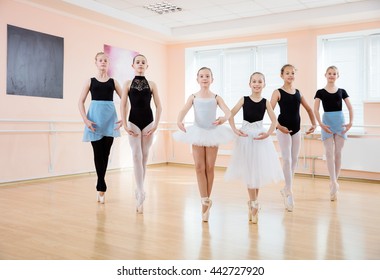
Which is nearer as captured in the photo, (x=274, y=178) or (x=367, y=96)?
(x=274, y=178)

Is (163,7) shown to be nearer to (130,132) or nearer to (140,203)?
(130,132)

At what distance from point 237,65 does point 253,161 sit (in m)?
4.63

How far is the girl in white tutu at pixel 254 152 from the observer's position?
2.95 meters

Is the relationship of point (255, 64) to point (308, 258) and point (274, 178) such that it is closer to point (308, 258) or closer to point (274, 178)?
point (274, 178)

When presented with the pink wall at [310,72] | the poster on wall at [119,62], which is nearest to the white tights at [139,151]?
the poster on wall at [119,62]

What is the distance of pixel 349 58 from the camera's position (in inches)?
239

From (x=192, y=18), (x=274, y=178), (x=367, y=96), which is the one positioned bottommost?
(x=274, y=178)

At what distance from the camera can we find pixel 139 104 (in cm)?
331

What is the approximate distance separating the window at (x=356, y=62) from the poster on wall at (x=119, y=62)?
129 inches

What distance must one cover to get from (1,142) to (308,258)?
413cm

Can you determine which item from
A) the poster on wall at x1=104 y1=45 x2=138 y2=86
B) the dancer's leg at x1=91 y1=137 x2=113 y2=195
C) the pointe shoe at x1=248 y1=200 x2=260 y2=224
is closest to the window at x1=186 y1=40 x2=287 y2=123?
the poster on wall at x1=104 y1=45 x2=138 y2=86

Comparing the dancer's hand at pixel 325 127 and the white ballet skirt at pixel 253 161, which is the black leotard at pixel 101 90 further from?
the dancer's hand at pixel 325 127

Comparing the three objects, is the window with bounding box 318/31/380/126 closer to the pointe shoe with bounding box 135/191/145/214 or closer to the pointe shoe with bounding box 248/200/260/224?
the pointe shoe with bounding box 248/200/260/224
